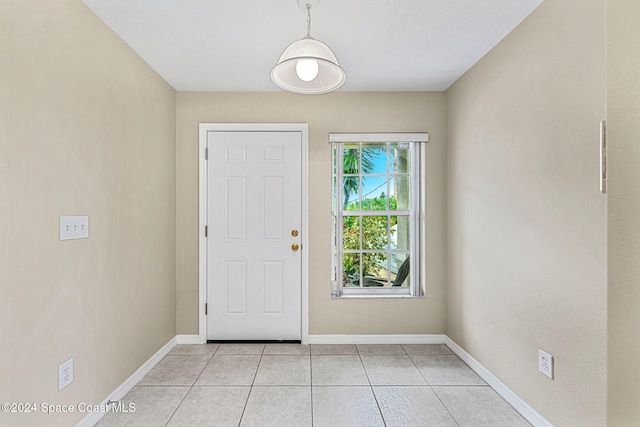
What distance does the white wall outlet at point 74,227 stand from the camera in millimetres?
1749

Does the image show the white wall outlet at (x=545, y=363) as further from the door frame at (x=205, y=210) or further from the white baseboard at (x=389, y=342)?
the door frame at (x=205, y=210)

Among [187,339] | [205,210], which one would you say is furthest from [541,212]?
[187,339]

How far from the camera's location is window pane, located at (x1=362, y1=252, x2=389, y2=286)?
11.2ft


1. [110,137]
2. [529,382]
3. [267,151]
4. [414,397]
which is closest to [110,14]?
[110,137]

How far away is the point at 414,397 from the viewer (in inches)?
91.0

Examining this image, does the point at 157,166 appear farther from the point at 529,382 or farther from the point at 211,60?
the point at 529,382

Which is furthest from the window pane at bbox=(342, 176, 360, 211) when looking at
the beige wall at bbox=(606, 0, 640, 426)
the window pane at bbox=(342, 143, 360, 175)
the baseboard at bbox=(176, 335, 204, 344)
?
the beige wall at bbox=(606, 0, 640, 426)

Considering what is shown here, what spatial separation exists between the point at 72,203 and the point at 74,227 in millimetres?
128

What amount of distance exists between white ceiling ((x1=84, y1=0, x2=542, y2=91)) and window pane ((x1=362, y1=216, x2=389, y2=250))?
1300mm

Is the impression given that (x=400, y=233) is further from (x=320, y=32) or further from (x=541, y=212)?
(x=320, y=32)

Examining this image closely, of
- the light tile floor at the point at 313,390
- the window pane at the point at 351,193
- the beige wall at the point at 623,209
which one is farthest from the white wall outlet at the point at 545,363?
the window pane at the point at 351,193

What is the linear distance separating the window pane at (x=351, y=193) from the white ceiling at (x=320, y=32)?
93 cm

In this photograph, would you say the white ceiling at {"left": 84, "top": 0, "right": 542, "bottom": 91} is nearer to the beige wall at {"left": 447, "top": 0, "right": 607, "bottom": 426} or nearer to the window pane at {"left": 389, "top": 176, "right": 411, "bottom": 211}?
the beige wall at {"left": 447, "top": 0, "right": 607, "bottom": 426}

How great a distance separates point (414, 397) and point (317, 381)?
2.24 ft
